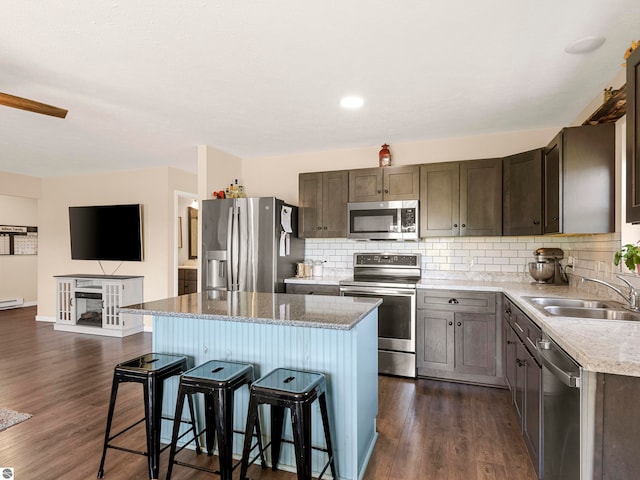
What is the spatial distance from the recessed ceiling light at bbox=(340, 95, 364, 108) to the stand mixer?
2138 millimetres

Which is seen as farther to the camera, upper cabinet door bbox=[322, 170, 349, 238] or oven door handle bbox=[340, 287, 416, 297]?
upper cabinet door bbox=[322, 170, 349, 238]

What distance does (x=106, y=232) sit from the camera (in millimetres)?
5703

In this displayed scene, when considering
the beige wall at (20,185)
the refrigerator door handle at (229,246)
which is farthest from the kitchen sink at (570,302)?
the beige wall at (20,185)

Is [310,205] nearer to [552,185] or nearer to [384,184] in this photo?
[384,184]

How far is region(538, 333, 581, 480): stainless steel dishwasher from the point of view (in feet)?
4.41

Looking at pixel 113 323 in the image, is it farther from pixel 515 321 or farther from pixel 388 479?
pixel 515 321

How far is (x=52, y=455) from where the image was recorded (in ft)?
7.32

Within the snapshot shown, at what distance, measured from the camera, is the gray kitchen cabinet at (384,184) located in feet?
12.6

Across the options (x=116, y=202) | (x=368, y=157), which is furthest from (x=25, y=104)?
(x=116, y=202)

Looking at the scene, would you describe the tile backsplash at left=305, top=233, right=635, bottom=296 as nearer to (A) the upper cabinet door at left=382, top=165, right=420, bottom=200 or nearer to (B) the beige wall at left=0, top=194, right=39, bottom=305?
(A) the upper cabinet door at left=382, top=165, right=420, bottom=200

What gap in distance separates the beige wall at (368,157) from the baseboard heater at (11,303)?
6.21m

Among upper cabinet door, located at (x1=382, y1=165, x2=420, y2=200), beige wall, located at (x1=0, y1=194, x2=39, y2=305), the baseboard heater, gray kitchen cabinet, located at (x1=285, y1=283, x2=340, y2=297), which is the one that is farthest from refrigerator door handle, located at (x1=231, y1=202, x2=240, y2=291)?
the baseboard heater

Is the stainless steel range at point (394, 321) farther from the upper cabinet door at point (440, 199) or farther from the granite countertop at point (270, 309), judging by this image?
the granite countertop at point (270, 309)

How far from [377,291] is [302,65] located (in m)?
2.17
